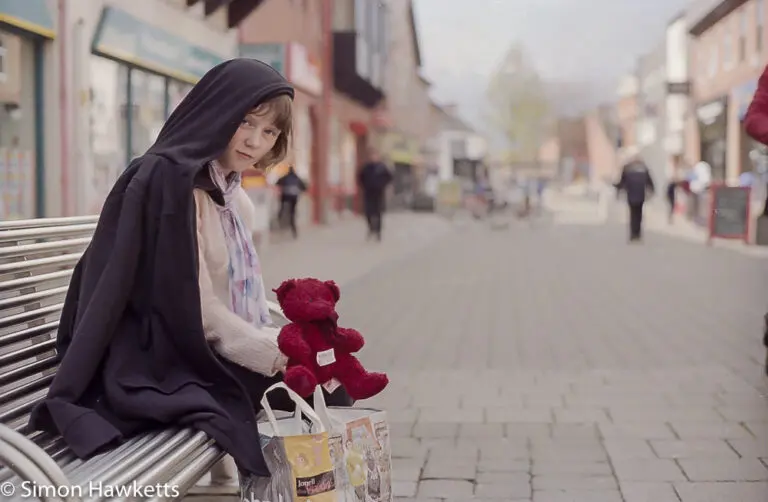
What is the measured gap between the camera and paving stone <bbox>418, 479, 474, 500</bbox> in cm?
414

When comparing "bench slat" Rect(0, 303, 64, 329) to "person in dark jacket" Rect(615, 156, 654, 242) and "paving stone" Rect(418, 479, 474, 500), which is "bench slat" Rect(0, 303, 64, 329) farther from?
"person in dark jacket" Rect(615, 156, 654, 242)

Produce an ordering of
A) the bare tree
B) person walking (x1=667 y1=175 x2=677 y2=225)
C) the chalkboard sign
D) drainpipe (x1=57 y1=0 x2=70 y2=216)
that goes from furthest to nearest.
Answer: the bare tree < person walking (x1=667 y1=175 x2=677 y2=225) < the chalkboard sign < drainpipe (x1=57 y1=0 x2=70 y2=216)

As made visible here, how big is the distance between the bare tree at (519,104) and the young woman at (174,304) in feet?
231


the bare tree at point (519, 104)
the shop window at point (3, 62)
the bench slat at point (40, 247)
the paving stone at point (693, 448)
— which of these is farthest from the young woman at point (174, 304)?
the bare tree at point (519, 104)

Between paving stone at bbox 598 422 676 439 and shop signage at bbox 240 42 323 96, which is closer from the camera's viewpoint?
paving stone at bbox 598 422 676 439

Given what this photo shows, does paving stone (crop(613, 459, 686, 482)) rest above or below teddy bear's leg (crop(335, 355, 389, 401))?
below

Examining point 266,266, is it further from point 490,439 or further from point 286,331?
point 286,331

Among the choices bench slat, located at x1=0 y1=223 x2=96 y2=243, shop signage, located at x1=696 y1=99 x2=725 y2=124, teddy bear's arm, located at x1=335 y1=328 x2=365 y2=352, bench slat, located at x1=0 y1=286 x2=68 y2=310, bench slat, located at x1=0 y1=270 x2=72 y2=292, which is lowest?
teddy bear's arm, located at x1=335 y1=328 x2=365 y2=352

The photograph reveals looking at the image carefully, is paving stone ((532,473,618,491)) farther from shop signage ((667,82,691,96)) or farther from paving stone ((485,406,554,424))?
shop signage ((667,82,691,96))

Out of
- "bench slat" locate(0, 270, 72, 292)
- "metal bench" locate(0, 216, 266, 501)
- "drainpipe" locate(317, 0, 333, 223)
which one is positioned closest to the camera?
"metal bench" locate(0, 216, 266, 501)

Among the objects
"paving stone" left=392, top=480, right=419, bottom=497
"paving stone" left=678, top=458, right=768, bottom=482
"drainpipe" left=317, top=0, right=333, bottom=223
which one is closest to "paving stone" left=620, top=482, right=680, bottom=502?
"paving stone" left=678, top=458, right=768, bottom=482

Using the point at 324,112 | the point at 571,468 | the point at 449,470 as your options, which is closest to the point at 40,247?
the point at 449,470

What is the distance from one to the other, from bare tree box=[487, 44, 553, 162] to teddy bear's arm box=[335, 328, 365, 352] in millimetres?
70486

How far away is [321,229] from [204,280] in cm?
2462
